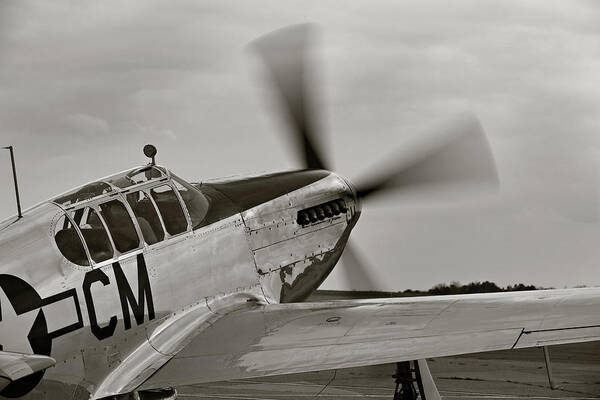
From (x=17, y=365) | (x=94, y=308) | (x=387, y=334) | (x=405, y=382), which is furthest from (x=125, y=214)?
(x=405, y=382)

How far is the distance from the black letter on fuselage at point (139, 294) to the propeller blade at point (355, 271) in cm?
392

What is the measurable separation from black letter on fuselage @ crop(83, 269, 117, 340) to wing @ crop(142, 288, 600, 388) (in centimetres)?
58

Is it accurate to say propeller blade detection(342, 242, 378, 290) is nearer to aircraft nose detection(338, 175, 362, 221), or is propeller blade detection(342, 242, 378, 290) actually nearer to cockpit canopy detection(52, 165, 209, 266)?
aircraft nose detection(338, 175, 362, 221)

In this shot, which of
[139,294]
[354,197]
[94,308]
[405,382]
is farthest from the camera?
[354,197]

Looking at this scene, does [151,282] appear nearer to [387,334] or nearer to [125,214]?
[125,214]

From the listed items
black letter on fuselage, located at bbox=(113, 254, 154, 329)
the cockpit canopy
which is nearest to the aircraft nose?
the cockpit canopy

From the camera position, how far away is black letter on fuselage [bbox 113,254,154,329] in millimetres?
7418

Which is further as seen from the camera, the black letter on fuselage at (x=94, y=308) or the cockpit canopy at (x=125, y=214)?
the cockpit canopy at (x=125, y=214)

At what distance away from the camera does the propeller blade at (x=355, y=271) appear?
36.9 feet

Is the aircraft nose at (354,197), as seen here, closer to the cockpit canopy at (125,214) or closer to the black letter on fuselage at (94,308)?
the cockpit canopy at (125,214)

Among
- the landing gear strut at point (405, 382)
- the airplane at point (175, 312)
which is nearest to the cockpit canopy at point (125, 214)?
the airplane at point (175, 312)

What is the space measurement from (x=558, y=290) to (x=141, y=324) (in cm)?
346

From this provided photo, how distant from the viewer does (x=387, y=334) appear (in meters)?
7.42

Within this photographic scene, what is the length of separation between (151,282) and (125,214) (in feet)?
2.10
